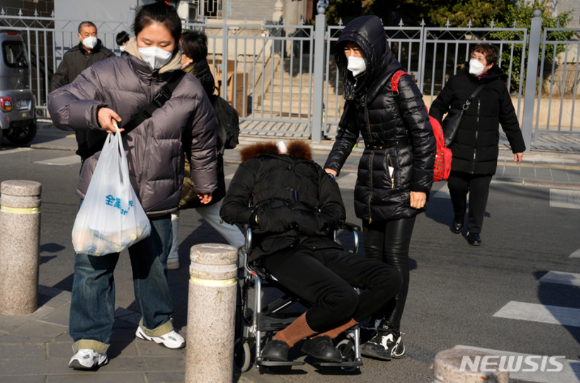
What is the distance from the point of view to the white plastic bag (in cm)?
346

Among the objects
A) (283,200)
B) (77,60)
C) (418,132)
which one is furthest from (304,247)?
(77,60)

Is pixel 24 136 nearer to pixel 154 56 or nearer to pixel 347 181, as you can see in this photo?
pixel 347 181

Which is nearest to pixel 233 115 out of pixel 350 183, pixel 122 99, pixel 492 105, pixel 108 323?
pixel 122 99

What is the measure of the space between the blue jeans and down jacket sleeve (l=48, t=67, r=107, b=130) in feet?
2.28

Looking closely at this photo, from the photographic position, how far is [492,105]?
7.14 meters

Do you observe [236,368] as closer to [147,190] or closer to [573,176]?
[147,190]

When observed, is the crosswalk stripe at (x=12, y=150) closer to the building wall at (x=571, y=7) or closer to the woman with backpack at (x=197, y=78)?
the woman with backpack at (x=197, y=78)

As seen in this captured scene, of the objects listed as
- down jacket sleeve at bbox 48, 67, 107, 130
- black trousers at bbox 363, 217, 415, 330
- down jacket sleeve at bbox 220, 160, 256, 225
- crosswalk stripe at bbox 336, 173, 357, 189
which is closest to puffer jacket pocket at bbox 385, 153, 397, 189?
black trousers at bbox 363, 217, 415, 330

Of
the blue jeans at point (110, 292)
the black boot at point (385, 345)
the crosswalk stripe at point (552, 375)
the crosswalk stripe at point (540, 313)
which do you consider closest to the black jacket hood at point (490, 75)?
the crosswalk stripe at point (540, 313)

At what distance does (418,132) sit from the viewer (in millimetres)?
4277

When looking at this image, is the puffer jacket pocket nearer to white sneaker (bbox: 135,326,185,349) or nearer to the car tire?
white sneaker (bbox: 135,326,185,349)

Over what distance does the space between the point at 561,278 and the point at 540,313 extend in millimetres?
1035

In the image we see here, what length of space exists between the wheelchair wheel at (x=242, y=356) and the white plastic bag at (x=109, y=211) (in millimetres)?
899

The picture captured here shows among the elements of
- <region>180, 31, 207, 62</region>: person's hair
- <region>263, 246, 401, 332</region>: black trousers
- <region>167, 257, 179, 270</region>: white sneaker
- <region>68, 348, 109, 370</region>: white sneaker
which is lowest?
<region>167, 257, 179, 270</region>: white sneaker
